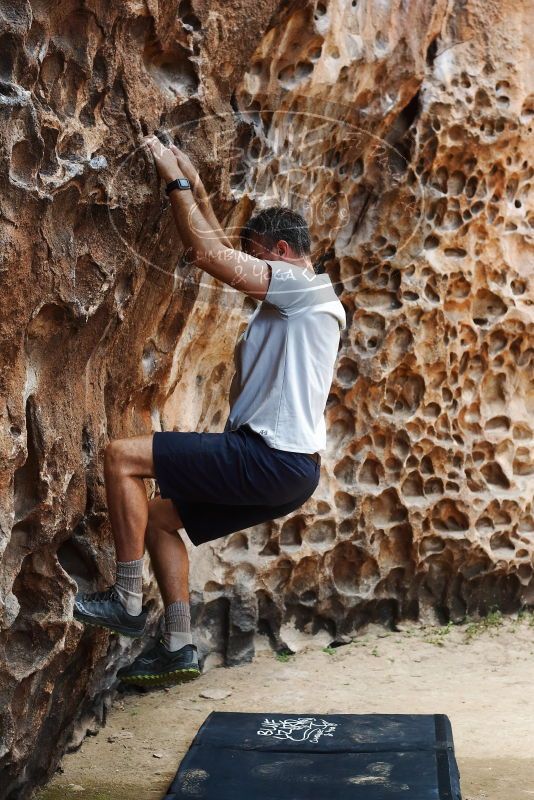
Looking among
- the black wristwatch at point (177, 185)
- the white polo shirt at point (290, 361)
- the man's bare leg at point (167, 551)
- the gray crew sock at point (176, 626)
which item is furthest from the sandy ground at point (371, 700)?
the black wristwatch at point (177, 185)

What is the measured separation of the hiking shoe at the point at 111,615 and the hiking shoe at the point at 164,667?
7.8 inches

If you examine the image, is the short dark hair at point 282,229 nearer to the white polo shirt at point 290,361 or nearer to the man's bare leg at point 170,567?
the white polo shirt at point 290,361

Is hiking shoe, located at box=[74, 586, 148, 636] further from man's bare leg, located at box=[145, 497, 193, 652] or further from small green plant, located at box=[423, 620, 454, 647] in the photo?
small green plant, located at box=[423, 620, 454, 647]

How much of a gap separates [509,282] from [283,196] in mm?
1609

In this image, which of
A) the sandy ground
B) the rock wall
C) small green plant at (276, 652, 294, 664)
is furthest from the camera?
small green plant at (276, 652, 294, 664)

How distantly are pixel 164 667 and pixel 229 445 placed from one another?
2.76ft

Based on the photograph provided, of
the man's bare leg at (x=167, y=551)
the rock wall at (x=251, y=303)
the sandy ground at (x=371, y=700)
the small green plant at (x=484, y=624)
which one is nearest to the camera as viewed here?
the rock wall at (x=251, y=303)

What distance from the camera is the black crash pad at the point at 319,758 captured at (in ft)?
13.9

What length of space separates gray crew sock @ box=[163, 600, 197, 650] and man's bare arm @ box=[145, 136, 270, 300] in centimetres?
116

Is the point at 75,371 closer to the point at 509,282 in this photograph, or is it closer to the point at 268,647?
the point at 268,647

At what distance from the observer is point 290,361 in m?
3.92

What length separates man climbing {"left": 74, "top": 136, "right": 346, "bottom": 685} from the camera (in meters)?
3.79

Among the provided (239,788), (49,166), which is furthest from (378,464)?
(49,166)

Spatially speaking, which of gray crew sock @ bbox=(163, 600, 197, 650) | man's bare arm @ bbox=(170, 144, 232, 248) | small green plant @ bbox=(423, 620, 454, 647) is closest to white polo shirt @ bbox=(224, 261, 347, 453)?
man's bare arm @ bbox=(170, 144, 232, 248)
